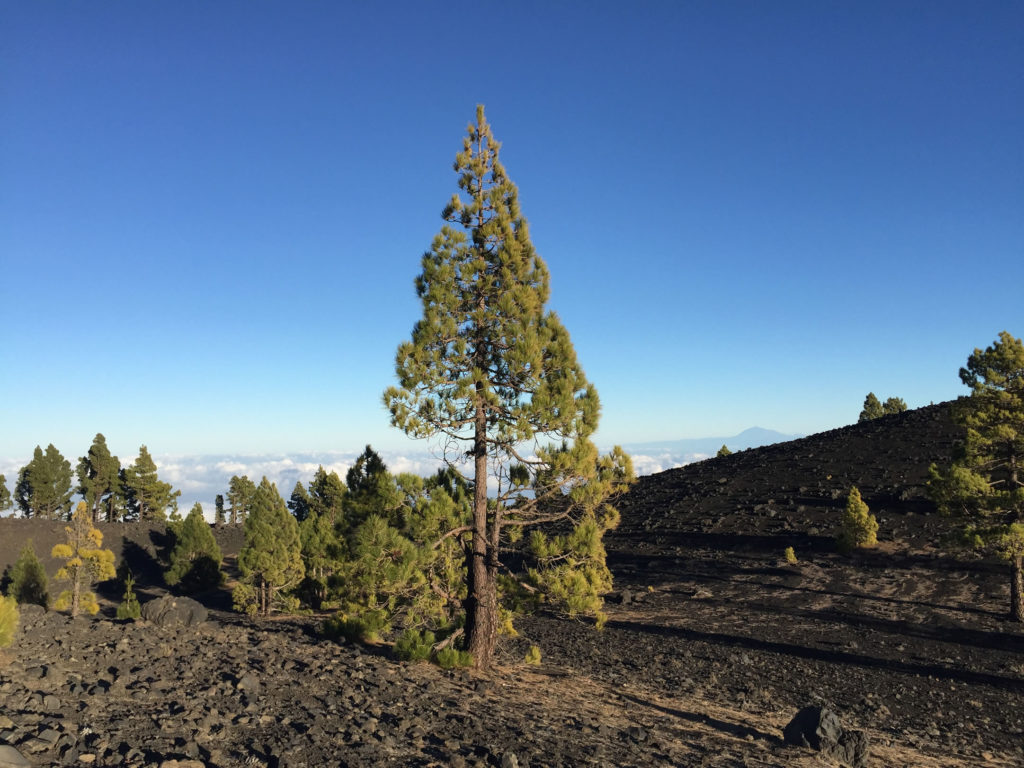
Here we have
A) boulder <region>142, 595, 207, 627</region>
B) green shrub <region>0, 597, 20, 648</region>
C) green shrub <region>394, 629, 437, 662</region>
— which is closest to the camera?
green shrub <region>0, 597, 20, 648</region>

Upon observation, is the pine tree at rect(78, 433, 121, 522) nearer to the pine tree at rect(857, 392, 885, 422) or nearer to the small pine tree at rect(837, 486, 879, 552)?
the small pine tree at rect(837, 486, 879, 552)

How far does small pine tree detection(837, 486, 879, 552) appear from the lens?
3394 centimetres

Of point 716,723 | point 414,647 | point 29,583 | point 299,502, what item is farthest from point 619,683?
point 299,502

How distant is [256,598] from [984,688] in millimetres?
32358

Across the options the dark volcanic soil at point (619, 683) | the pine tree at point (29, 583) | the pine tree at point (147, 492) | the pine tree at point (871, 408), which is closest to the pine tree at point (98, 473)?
the pine tree at point (147, 492)

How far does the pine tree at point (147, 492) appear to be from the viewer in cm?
6656

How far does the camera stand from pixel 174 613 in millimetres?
16969

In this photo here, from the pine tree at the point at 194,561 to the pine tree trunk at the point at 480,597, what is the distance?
1623 inches

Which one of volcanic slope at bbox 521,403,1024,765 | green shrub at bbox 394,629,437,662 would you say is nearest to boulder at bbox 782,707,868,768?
volcanic slope at bbox 521,403,1024,765

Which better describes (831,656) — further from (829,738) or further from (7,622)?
(7,622)

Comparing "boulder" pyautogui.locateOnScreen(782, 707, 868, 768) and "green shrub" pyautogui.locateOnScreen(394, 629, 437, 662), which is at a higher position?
"green shrub" pyautogui.locateOnScreen(394, 629, 437, 662)

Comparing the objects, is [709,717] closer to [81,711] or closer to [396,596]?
[396,596]

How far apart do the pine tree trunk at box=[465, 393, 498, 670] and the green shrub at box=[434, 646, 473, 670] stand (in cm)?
40

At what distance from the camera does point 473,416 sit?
45.7ft
